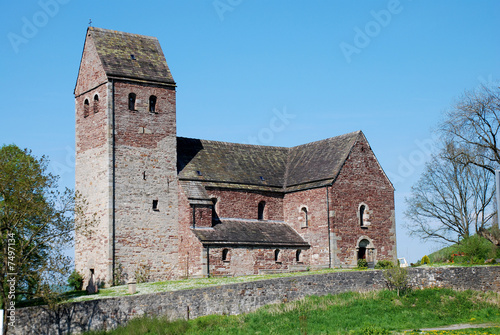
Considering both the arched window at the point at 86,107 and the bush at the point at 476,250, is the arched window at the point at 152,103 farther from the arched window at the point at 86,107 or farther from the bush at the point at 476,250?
the bush at the point at 476,250

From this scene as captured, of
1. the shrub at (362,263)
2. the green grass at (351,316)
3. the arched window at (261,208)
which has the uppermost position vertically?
the arched window at (261,208)

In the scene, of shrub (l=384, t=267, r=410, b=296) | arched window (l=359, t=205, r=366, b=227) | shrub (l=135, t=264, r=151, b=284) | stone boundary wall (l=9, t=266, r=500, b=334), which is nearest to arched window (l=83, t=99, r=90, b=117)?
shrub (l=135, t=264, r=151, b=284)

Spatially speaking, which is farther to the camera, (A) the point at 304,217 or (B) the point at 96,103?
(A) the point at 304,217

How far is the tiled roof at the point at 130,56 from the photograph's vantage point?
4409 cm

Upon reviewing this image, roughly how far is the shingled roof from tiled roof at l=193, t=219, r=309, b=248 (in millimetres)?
2654

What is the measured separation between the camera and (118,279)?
135 feet

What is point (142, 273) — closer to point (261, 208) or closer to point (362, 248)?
point (261, 208)

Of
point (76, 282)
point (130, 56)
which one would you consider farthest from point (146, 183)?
point (130, 56)

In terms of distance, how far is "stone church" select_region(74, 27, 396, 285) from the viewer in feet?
139

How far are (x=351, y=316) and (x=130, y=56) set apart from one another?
23742 millimetres

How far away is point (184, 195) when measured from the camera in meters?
44.2

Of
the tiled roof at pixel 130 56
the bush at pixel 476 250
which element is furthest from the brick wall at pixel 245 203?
the bush at pixel 476 250

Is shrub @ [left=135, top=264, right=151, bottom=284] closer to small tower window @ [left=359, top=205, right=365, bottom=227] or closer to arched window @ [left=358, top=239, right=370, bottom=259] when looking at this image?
arched window @ [left=358, top=239, right=370, bottom=259]

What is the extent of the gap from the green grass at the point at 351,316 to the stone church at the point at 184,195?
34.3 ft
